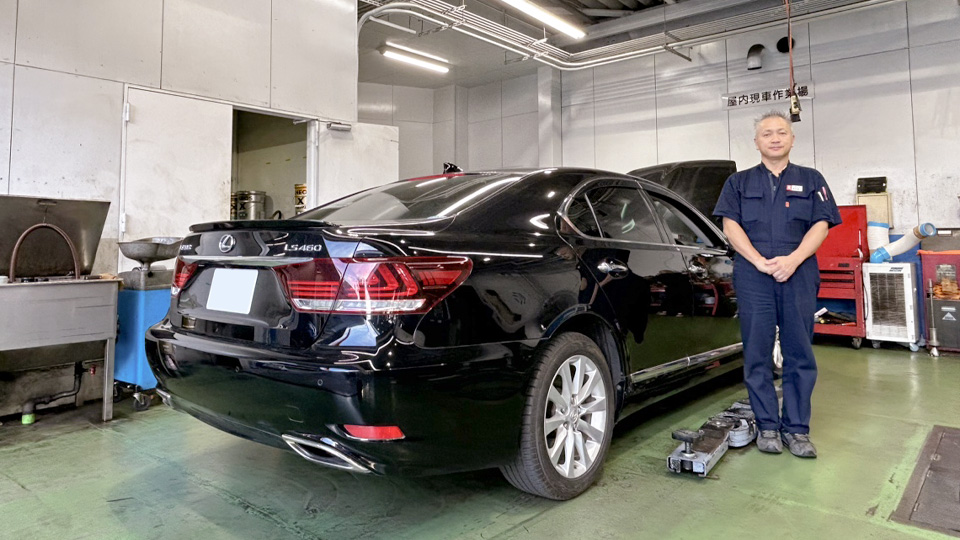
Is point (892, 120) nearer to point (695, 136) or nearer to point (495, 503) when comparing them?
point (695, 136)

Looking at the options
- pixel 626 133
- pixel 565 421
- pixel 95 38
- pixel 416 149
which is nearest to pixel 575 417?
pixel 565 421

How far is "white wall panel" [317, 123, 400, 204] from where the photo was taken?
5.09m

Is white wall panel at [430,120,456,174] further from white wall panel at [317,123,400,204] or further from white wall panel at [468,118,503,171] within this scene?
white wall panel at [317,123,400,204]

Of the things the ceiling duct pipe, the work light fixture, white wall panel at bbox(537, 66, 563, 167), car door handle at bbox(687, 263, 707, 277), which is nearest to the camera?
car door handle at bbox(687, 263, 707, 277)

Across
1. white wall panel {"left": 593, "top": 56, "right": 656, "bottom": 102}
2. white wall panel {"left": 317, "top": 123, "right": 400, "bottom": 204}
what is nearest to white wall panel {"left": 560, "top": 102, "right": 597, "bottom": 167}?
white wall panel {"left": 593, "top": 56, "right": 656, "bottom": 102}

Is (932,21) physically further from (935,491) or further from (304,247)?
(304,247)

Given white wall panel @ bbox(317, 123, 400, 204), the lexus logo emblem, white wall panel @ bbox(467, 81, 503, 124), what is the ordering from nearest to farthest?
the lexus logo emblem → white wall panel @ bbox(317, 123, 400, 204) → white wall panel @ bbox(467, 81, 503, 124)

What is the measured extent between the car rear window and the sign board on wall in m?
5.80

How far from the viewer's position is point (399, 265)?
1.39 meters

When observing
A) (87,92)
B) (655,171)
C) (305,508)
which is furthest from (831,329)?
(87,92)

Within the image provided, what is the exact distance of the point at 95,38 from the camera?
3.62 metres

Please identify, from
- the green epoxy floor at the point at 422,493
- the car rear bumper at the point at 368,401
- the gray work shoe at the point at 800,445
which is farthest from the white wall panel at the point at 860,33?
the car rear bumper at the point at 368,401

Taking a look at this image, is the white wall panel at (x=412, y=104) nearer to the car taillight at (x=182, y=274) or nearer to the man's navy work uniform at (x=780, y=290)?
the man's navy work uniform at (x=780, y=290)

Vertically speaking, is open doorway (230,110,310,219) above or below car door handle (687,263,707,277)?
above
